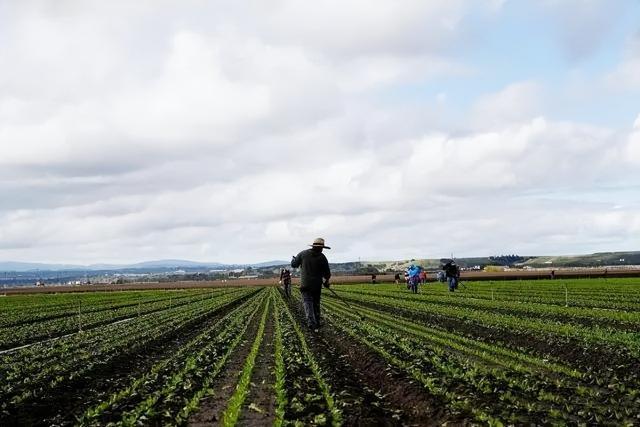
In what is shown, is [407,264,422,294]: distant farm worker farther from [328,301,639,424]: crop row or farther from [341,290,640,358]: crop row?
[328,301,639,424]: crop row

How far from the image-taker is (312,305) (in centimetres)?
2075

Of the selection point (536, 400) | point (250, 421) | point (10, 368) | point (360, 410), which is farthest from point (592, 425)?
point (10, 368)

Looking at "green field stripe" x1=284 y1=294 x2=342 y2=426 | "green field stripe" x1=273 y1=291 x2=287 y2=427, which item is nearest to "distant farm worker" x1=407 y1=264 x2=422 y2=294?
"green field stripe" x1=284 y1=294 x2=342 y2=426

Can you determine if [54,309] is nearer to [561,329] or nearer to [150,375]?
[150,375]

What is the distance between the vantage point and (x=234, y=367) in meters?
14.8

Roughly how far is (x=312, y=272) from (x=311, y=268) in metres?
0.14

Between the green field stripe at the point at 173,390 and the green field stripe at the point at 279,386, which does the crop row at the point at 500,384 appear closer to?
the green field stripe at the point at 279,386

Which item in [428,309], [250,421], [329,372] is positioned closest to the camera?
[250,421]

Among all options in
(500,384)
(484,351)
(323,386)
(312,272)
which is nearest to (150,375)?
(323,386)

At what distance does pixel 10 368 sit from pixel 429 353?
36.3 feet

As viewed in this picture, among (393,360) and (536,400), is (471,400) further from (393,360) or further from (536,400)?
(393,360)

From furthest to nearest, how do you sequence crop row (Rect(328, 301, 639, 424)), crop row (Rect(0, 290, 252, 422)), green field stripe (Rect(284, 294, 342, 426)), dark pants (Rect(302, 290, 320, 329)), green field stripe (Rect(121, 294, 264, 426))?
dark pants (Rect(302, 290, 320, 329))
crop row (Rect(0, 290, 252, 422))
green field stripe (Rect(121, 294, 264, 426))
green field stripe (Rect(284, 294, 342, 426))
crop row (Rect(328, 301, 639, 424))

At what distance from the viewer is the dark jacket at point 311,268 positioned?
2008cm

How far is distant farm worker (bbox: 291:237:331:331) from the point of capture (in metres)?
20.1
